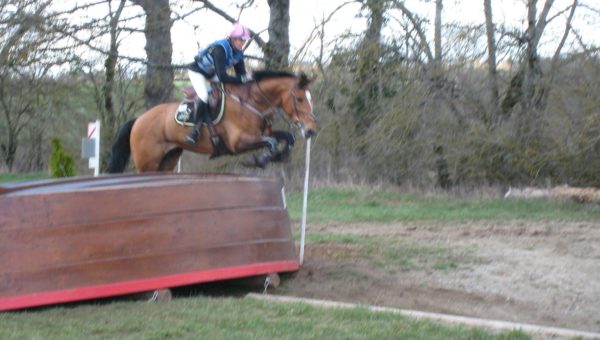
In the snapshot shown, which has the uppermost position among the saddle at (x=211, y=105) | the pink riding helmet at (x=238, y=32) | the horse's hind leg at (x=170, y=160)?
the pink riding helmet at (x=238, y=32)

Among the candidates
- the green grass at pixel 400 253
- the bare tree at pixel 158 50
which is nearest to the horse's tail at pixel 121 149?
the green grass at pixel 400 253

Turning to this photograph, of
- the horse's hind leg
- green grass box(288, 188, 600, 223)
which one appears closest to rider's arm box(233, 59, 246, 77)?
the horse's hind leg

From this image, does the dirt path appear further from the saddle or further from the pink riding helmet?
the pink riding helmet

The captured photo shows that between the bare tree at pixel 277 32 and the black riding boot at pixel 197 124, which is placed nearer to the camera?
the black riding boot at pixel 197 124

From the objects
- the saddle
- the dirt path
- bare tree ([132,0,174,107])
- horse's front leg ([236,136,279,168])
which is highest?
bare tree ([132,0,174,107])

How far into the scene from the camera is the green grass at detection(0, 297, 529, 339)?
6.65 metres

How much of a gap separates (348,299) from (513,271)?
2.24 m

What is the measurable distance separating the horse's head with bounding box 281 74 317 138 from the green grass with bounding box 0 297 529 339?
318cm

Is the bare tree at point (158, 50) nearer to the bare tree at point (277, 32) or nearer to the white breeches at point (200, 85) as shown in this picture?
the bare tree at point (277, 32)

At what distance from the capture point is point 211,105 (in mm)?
11414

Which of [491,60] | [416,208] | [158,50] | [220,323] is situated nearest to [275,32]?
[158,50]

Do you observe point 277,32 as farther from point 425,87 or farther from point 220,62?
Result: point 220,62

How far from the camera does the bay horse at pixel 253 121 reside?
1084 centimetres

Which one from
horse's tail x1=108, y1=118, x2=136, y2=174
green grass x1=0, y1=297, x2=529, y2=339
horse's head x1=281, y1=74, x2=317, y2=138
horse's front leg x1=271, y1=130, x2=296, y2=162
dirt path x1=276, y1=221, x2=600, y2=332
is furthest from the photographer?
horse's tail x1=108, y1=118, x2=136, y2=174
